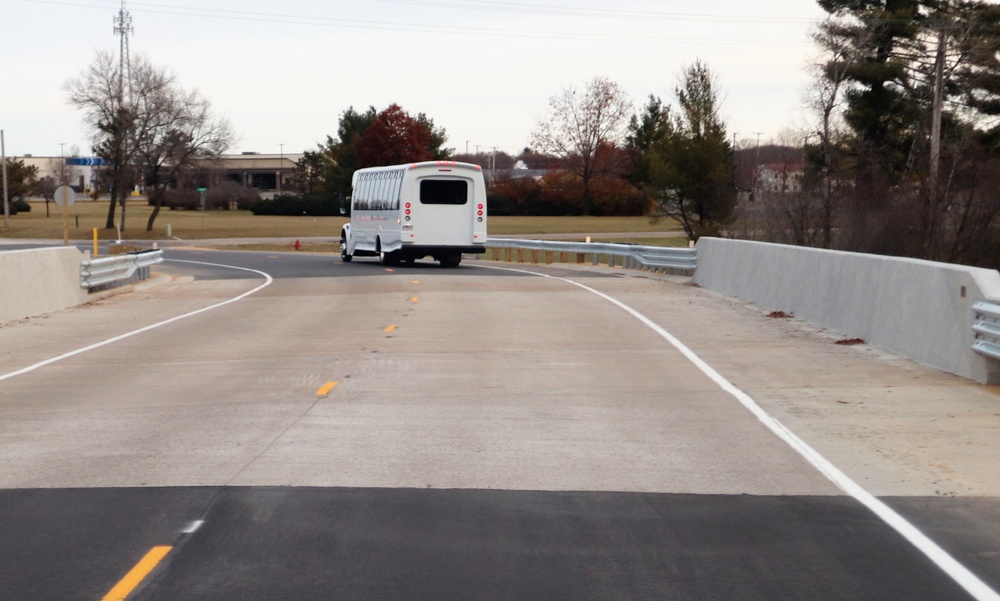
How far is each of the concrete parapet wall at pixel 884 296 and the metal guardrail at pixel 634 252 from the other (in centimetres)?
660

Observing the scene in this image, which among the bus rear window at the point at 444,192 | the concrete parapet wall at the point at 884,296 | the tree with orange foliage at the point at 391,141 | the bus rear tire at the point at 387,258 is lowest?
the bus rear tire at the point at 387,258

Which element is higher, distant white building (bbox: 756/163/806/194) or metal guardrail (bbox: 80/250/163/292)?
distant white building (bbox: 756/163/806/194)

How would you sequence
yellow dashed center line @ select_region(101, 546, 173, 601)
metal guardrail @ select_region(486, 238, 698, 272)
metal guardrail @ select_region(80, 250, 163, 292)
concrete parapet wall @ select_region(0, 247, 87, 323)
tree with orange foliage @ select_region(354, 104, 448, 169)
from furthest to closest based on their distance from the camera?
tree with orange foliage @ select_region(354, 104, 448, 169) < metal guardrail @ select_region(486, 238, 698, 272) < metal guardrail @ select_region(80, 250, 163, 292) < concrete parapet wall @ select_region(0, 247, 87, 323) < yellow dashed center line @ select_region(101, 546, 173, 601)

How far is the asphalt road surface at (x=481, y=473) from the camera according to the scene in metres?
6.00

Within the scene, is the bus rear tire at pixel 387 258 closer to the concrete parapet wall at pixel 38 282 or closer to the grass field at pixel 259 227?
the concrete parapet wall at pixel 38 282

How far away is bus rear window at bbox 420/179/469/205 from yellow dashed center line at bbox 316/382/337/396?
76.5 ft

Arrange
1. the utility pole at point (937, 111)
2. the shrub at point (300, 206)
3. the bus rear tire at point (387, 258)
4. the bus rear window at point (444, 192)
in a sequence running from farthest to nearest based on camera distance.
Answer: the shrub at point (300, 206), the utility pole at point (937, 111), the bus rear tire at point (387, 258), the bus rear window at point (444, 192)

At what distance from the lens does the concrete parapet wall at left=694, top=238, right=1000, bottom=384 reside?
12555 mm

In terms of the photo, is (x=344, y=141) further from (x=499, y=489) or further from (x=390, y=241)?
(x=499, y=489)

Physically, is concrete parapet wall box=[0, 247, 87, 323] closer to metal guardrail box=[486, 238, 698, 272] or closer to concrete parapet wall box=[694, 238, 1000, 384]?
concrete parapet wall box=[694, 238, 1000, 384]

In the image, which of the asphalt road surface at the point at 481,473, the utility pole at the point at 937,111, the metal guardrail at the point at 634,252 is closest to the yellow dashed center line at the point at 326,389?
the asphalt road surface at the point at 481,473

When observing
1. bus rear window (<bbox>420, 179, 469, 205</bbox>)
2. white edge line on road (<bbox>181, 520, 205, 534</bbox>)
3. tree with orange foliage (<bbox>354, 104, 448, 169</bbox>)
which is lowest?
white edge line on road (<bbox>181, 520, 205, 534</bbox>)

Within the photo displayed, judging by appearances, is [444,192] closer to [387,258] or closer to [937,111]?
[387,258]

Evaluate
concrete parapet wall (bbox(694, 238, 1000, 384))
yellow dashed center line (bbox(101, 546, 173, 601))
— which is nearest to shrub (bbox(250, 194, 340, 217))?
concrete parapet wall (bbox(694, 238, 1000, 384))
